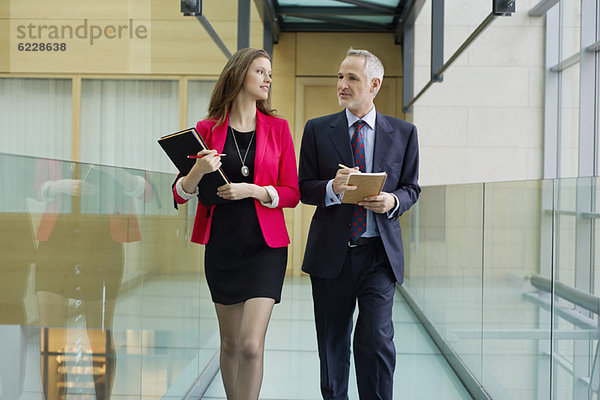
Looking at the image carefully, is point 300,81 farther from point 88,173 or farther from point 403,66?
point 88,173

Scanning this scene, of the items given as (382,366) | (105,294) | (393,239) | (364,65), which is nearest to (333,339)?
(382,366)

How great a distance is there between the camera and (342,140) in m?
2.71

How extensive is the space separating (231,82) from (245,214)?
599 mm

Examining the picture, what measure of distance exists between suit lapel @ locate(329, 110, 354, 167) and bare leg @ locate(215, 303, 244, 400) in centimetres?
80

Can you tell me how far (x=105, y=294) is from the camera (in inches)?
86.9

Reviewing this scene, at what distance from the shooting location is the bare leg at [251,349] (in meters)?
2.51

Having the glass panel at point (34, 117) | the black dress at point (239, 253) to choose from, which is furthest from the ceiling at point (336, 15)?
the black dress at point (239, 253)

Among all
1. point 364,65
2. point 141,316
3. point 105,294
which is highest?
point 364,65

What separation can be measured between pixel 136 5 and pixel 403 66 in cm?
522

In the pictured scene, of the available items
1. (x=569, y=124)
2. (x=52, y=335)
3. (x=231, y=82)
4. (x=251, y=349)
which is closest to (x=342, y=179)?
(x=231, y=82)

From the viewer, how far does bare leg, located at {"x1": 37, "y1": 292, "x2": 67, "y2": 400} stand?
175 centimetres

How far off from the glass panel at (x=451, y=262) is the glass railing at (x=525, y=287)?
0.04ft

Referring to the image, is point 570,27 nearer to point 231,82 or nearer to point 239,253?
point 231,82

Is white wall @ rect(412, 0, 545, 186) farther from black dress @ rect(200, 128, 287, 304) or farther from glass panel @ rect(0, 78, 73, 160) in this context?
→ black dress @ rect(200, 128, 287, 304)
